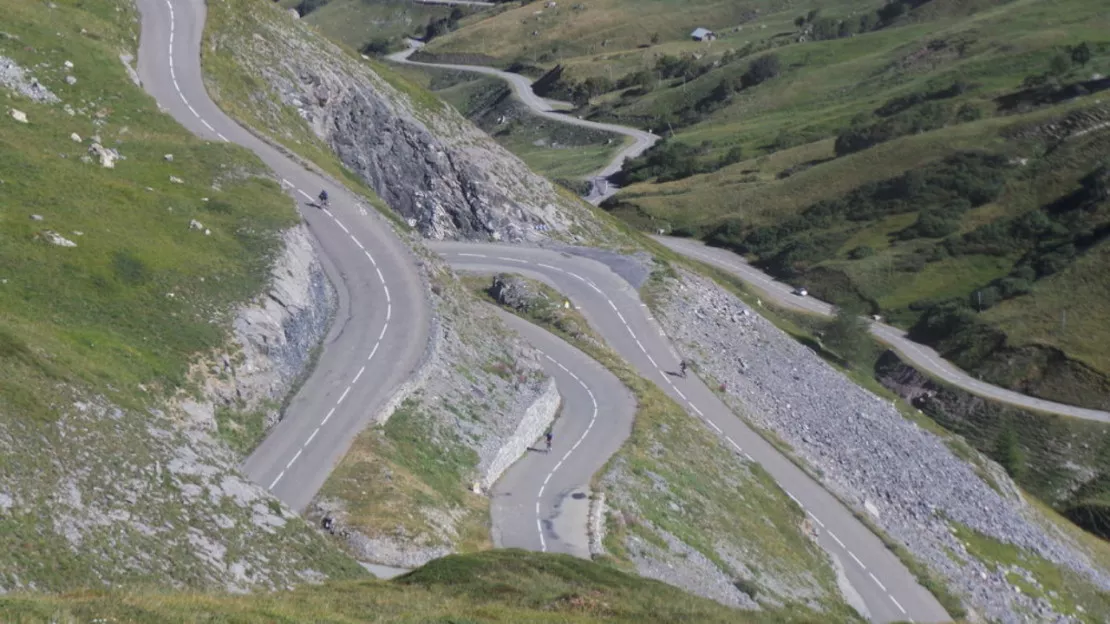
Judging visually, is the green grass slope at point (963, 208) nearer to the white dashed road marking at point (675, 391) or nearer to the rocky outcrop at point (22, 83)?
the white dashed road marking at point (675, 391)

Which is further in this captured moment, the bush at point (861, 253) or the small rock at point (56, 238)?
the bush at point (861, 253)

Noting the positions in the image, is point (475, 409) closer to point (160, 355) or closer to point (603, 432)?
point (603, 432)

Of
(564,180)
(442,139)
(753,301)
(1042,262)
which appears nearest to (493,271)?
(442,139)

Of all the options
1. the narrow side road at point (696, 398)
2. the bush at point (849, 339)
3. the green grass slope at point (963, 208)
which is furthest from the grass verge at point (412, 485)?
the green grass slope at point (963, 208)

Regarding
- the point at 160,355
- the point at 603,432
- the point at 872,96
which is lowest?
the point at 603,432

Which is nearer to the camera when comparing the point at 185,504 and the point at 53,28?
the point at 185,504

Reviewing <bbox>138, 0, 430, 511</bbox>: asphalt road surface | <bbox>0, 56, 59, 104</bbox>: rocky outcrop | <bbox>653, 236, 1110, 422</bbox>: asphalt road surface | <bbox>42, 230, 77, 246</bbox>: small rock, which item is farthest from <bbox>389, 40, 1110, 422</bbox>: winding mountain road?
<bbox>42, 230, 77, 246</bbox>: small rock
